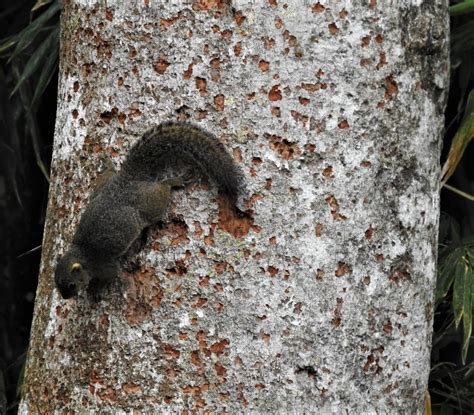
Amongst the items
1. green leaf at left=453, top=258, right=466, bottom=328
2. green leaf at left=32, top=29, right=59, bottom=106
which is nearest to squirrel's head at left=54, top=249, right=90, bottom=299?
green leaf at left=453, top=258, right=466, bottom=328

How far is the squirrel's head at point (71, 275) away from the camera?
1.46m

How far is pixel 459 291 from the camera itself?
262 centimetres

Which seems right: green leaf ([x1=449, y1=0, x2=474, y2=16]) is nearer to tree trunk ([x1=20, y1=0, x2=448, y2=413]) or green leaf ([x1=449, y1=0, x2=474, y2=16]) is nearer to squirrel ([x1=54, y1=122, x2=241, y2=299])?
tree trunk ([x1=20, y1=0, x2=448, y2=413])

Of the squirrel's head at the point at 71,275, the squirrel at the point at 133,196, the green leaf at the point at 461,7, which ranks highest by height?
the green leaf at the point at 461,7

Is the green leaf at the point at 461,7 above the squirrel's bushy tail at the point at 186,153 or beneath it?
above

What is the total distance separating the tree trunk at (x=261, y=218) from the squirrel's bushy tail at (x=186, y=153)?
17 mm

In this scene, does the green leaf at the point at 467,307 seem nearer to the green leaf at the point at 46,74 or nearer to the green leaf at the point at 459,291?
the green leaf at the point at 459,291

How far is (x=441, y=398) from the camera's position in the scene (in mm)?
3367

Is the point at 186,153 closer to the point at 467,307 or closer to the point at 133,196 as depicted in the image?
the point at 133,196

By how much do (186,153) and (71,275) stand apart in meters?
0.25

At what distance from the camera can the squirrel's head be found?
1460 millimetres

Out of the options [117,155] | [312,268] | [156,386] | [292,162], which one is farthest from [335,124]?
[156,386]

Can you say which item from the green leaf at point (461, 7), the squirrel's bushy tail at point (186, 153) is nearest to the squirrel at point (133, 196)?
the squirrel's bushy tail at point (186, 153)

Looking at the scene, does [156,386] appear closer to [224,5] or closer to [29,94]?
[224,5]
